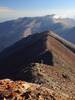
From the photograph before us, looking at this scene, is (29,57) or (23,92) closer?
(23,92)

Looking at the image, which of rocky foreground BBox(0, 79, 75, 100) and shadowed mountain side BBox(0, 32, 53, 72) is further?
shadowed mountain side BBox(0, 32, 53, 72)

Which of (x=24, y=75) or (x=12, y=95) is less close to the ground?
(x=12, y=95)

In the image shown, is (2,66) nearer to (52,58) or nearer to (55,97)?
(52,58)

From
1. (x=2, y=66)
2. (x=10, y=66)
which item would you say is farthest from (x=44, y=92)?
(x=2, y=66)

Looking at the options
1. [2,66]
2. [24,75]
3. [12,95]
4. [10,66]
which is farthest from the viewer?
[2,66]

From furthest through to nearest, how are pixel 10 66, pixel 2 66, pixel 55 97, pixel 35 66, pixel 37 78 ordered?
pixel 2 66
pixel 10 66
pixel 35 66
pixel 37 78
pixel 55 97

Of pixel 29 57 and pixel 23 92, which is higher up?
pixel 23 92

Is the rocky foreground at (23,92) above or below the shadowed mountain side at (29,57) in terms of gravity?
above

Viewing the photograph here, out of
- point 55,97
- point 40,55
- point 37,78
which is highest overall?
point 55,97

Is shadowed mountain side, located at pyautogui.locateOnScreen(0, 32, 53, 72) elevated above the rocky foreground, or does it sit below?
below

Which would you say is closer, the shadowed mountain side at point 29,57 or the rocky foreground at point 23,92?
the rocky foreground at point 23,92

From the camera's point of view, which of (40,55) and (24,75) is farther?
(40,55)
